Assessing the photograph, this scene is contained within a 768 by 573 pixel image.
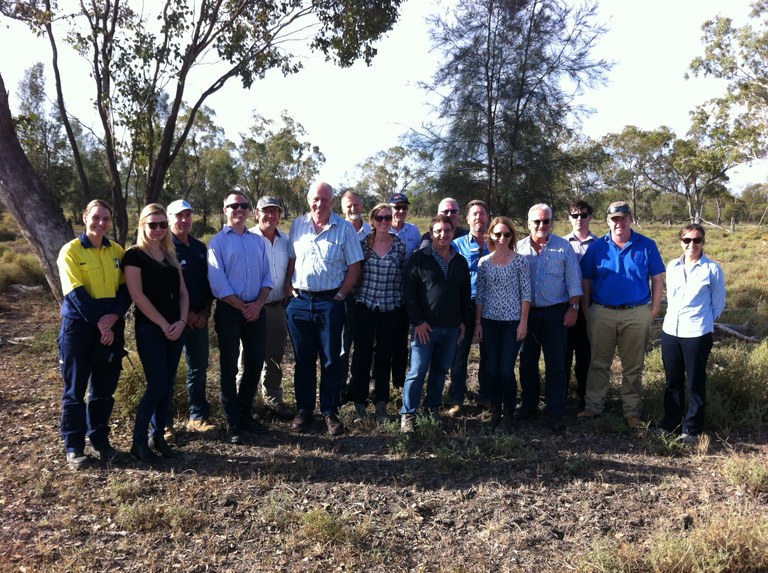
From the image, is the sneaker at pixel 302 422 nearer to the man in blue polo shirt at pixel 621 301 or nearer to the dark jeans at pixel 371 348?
the dark jeans at pixel 371 348

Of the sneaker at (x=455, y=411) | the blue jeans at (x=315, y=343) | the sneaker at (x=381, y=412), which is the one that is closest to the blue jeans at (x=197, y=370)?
the blue jeans at (x=315, y=343)

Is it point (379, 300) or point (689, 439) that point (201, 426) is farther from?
point (689, 439)

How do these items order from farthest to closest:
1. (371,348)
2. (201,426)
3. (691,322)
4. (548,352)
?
(371,348) < (548,352) < (201,426) < (691,322)

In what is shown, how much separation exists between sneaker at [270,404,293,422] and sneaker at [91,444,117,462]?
1.42m

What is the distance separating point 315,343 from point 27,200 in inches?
148

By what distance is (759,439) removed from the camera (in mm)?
4621

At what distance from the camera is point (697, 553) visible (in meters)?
2.86

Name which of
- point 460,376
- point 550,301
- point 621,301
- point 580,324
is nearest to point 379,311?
point 460,376

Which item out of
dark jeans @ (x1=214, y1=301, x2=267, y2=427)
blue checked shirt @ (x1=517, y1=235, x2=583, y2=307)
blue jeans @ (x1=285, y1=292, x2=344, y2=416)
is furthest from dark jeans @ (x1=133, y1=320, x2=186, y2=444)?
blue checked shirt @ (x1=517, y1=235, x2=583, y2=307)

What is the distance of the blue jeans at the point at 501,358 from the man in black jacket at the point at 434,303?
0.27 metres

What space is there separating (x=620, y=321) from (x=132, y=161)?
25.9ft

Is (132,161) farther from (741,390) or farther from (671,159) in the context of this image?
(671,159)

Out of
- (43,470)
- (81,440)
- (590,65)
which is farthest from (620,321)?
(590,65)

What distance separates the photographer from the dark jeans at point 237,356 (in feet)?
14.6
